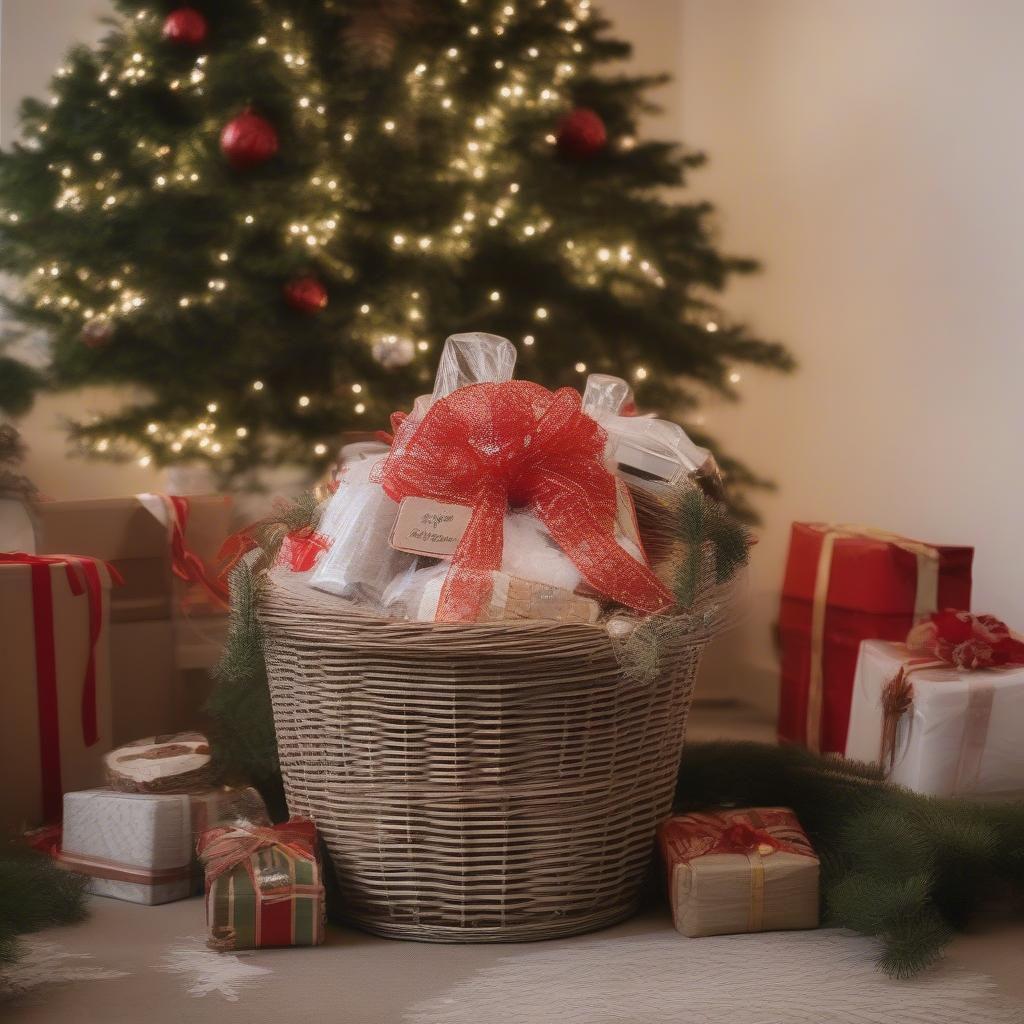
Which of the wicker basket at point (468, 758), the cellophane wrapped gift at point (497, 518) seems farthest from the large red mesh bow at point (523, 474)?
the wicker basket at point (468, 758)

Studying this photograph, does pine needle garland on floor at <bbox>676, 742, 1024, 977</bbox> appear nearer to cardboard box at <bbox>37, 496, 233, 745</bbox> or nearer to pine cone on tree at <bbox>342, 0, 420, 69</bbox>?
cardboard box at <bbox>37, 496, 233, 745</bbox>

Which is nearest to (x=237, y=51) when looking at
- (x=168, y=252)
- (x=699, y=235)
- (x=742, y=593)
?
(x=168, y=252)

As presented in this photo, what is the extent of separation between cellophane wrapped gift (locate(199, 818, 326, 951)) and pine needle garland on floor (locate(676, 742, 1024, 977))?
604 millimetres

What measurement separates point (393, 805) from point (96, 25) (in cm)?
237

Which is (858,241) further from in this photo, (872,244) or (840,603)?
(840,603)

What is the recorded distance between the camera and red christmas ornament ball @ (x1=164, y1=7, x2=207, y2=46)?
9.36 feet

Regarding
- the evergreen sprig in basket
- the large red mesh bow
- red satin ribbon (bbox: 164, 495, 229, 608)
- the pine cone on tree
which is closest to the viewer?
the evergreen sprig in basket

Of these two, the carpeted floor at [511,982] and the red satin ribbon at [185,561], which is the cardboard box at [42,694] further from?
the carpeted floor at [511,982]

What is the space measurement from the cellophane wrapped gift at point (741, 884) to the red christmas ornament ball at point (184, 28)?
2180 mm

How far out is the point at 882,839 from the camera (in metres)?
1.56

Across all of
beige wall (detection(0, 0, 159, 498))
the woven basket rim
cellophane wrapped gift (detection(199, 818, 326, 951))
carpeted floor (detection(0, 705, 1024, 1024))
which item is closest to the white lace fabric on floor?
carpeted floor (detection(0, 705, 1024, 1024))

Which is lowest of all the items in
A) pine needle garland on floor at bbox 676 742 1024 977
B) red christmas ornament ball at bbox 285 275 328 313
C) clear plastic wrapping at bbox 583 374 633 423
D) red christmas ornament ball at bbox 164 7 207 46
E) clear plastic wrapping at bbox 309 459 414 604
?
pine needle garland on floor at bbox 676 742 1024 977

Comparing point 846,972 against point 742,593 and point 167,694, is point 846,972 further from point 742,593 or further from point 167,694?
point 167,694

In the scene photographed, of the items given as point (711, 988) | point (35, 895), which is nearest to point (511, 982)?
point (711, 988)
